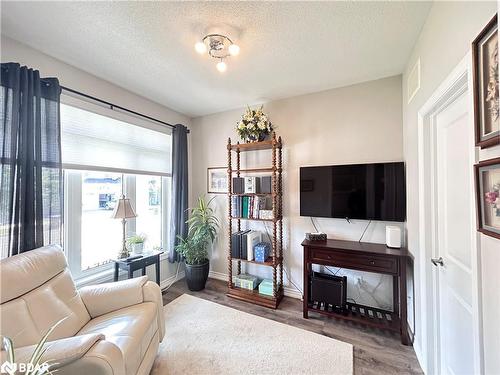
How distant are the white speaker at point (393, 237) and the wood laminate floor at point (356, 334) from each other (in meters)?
0.86

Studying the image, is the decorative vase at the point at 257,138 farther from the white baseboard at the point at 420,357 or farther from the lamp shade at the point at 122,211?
the white baseboard at the point at 420,357

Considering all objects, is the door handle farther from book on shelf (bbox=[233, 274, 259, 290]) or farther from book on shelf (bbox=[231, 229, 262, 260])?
book on shelf (bbox=[233, 274, 259, 290])

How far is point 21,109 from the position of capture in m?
1.59

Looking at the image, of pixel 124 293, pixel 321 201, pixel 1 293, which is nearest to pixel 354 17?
pixel 321 201

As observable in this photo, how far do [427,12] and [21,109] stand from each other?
3068 mm

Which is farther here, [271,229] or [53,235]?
[271,229]

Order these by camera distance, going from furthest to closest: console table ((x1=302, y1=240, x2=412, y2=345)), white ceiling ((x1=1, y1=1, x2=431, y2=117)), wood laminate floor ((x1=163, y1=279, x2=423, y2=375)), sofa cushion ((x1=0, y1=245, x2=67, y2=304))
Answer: console table ((x1=302, y1=240, x2=412, y2=345)) < wood laminate floor ((x1=163, y1=279, x2=423, y2=375)) < white ceiling ((x1=1, y1=1, x2=431, y2=117)) < sofa cushion ((x1=0, y1=245, x2=67, y2=304))

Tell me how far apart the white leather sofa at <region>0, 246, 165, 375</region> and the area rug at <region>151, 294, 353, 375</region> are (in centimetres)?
32

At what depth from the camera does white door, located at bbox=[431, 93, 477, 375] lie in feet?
3.76

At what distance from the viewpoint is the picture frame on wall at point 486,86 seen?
2.53 feet

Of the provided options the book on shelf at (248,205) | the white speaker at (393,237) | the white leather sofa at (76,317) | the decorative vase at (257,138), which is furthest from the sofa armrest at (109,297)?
the white speaker at (393,237)

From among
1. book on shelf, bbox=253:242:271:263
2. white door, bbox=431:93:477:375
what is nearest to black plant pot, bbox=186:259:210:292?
book on shelf, bbox=253:242:271:263

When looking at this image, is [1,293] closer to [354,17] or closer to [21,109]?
[21,109]

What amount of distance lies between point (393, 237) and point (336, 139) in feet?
4.06
